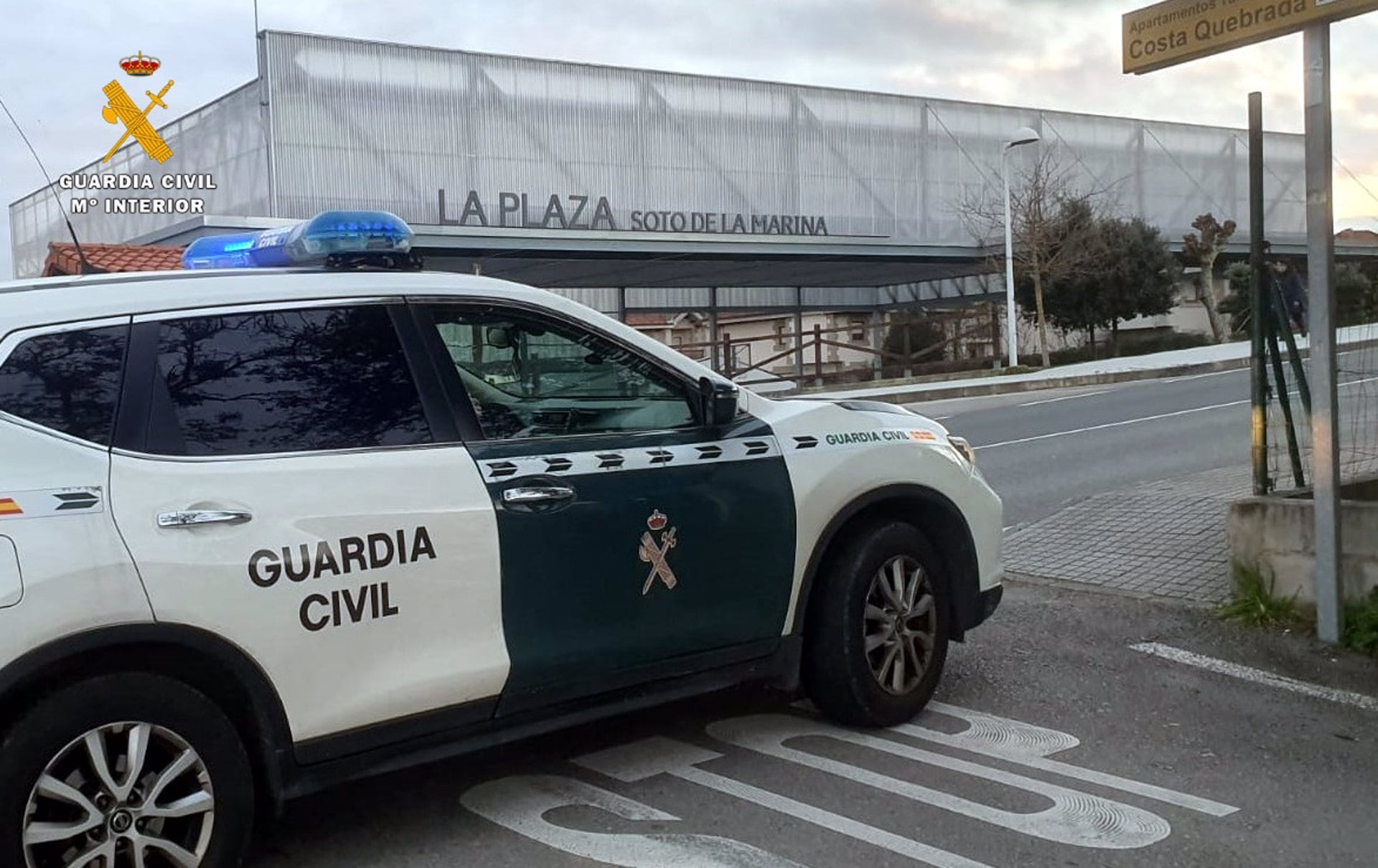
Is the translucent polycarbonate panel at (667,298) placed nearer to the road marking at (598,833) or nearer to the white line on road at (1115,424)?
the white line on road at (1115,424)

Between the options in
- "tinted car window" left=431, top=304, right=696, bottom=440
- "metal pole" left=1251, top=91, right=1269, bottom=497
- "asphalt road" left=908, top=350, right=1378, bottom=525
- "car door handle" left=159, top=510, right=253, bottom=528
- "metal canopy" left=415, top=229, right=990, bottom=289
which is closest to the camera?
"car door handle" left=159, top=510, right=253, bottom=528

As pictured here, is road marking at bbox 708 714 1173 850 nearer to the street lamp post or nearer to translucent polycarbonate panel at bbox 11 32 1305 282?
translucent polycarbonate panel at bbox 11 32 1305 282

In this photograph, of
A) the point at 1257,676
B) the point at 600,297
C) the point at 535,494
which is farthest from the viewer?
the point at 600,297

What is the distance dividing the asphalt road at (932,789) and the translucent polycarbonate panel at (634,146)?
76.7 ft

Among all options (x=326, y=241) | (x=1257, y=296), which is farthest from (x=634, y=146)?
(x=326, y=241)

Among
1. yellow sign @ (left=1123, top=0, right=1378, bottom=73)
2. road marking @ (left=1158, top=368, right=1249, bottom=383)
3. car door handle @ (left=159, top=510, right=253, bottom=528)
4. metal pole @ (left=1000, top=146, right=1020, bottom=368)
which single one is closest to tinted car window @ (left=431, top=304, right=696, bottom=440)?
car door handle @ (left=159, top=510, right=253, bottom=528)

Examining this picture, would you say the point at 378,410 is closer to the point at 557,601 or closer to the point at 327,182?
the point at 557,601

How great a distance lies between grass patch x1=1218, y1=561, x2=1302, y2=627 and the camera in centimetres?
647

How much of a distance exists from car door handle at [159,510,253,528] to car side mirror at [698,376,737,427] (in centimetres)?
167

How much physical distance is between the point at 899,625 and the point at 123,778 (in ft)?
9.44

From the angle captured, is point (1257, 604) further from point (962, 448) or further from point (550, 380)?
point (550, 380)

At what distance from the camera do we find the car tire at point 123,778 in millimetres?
3105

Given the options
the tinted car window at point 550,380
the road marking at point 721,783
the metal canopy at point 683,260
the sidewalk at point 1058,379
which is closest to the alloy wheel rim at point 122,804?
the tinted car window at point 550,380

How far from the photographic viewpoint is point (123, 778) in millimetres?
3252
